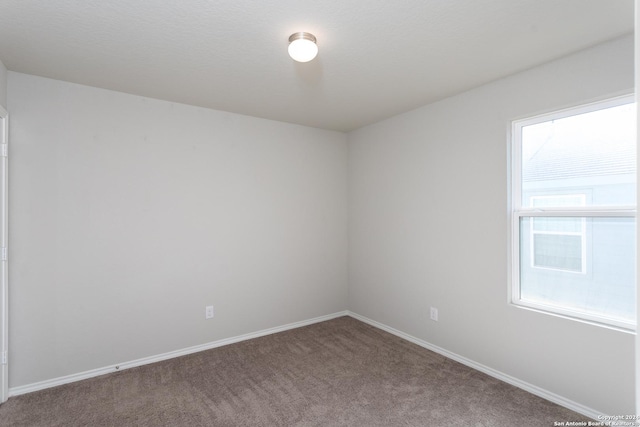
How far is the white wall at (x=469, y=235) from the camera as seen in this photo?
85.1 inches

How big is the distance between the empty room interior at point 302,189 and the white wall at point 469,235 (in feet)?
0.05

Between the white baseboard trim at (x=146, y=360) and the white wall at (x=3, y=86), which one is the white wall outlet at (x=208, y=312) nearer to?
the white baseboard trim at (x=146, y=360)

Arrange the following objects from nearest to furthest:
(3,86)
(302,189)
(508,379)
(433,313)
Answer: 1. (3,86)
2. (508,379)
3. (433,313)
4. (302,189)

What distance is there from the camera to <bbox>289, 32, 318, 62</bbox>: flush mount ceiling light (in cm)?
194

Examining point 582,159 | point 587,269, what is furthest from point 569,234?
point 582,159

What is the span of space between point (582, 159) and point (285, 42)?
218 centimetres

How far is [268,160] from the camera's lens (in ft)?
12.2

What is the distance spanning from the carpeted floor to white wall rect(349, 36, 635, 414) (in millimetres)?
294

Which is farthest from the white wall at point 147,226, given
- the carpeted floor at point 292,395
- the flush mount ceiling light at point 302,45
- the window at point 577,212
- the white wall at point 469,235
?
the window at point 577,212

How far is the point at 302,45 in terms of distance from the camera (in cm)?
194

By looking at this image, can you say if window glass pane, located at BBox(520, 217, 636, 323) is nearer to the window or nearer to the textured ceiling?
the window

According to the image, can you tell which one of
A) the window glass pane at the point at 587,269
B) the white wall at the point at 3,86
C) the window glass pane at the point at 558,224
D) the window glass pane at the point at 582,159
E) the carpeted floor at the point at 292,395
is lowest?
the carpeted floor at the point at 292,395

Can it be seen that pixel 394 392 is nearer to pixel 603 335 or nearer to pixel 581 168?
pixel 603 335

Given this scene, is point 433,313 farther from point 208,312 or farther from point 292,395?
point 208,312
